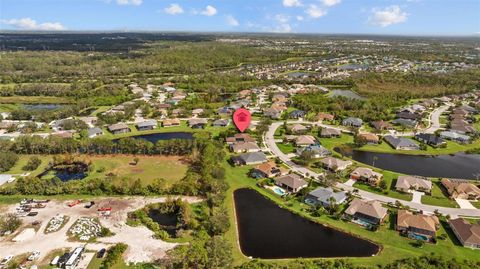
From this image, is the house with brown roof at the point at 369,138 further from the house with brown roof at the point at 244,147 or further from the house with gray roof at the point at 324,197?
the house with gray roof at the point at 324,197

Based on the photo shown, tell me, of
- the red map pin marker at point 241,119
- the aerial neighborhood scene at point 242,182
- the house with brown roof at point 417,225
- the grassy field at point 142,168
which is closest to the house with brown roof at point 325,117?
the aerial neighborhood scene at point 242,182

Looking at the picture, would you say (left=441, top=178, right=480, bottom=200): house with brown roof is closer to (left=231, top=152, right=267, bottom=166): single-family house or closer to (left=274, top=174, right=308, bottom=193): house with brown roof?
(left=274, top=174, right=308, bottom=193): house with brown roof

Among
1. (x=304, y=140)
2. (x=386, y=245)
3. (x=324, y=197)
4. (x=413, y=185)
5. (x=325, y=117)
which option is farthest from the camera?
(x=325, y=117)

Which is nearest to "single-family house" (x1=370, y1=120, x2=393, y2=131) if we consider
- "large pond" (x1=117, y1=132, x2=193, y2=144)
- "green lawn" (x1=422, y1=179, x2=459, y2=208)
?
"green lawn" (x1=422, y1=179, x2=459, y2=208)

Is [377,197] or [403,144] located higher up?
[403,144]

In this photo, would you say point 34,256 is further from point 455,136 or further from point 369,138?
point 455,136

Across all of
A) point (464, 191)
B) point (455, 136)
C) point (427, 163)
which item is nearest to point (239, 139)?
point (427, 163)
